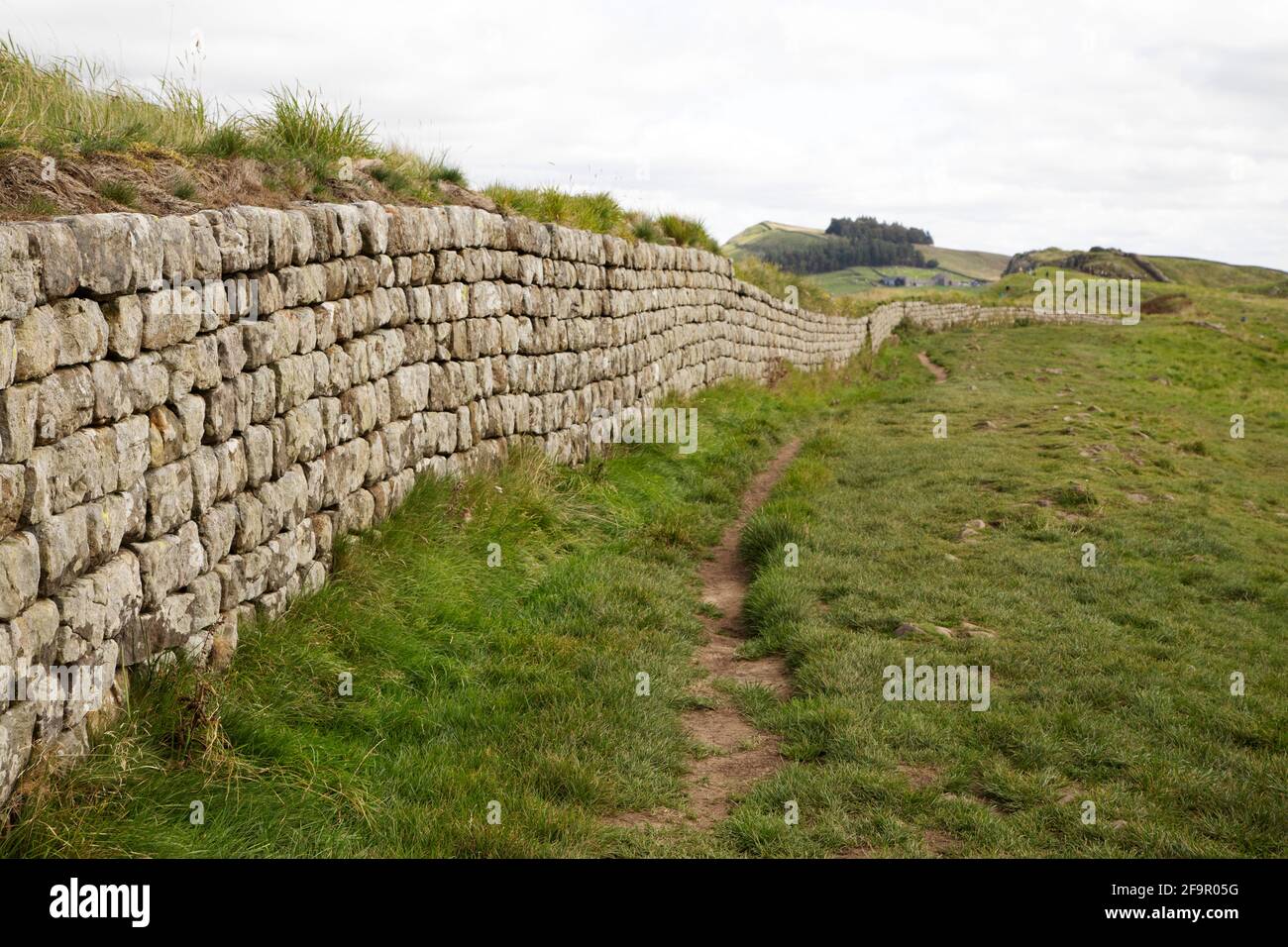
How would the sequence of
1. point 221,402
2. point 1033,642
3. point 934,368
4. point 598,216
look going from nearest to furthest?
1. point 221,402
2. point 1033,642
3. point 598,216
4. point 934,368

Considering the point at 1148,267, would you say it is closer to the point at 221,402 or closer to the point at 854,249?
the point at 854,249

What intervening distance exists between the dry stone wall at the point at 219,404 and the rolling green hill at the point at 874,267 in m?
72.7

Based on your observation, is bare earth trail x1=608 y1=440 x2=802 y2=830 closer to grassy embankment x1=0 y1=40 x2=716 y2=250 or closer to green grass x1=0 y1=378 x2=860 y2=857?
green grass x1=0 y1=378 x2=860 y2=857

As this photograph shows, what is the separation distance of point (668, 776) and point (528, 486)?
4.07 m

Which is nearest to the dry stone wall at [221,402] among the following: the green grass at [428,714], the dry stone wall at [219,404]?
the dry stone wall at [219,404]

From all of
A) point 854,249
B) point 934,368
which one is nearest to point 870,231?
point 854,249

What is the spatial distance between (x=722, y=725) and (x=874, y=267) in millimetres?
97166

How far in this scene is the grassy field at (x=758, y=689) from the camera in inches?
162

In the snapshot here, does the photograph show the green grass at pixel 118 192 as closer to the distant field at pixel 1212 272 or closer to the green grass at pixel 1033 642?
the green grass at pixel 1033 642

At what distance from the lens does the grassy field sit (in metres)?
4.12

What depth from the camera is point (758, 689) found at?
5910mm

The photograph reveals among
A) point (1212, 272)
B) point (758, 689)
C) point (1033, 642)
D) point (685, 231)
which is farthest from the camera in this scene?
point (1212, 272)

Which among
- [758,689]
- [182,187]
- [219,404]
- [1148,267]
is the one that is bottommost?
[758,689]

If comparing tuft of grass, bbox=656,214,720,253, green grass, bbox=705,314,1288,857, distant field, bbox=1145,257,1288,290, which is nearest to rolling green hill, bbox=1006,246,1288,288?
distant field, bbox=1145,257,1288,290
